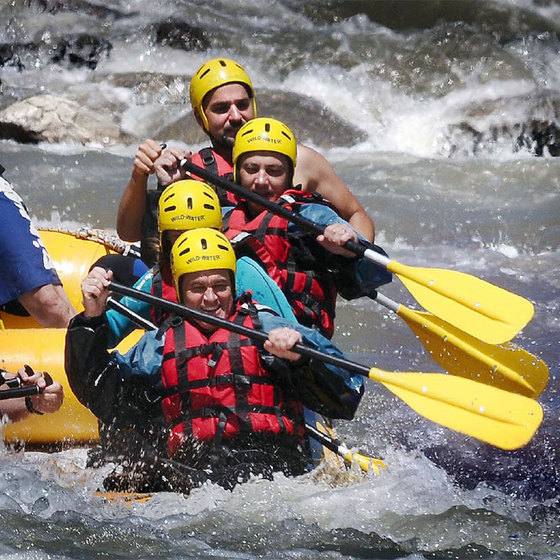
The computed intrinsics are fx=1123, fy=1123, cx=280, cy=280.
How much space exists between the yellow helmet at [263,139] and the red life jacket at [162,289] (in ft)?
1.74

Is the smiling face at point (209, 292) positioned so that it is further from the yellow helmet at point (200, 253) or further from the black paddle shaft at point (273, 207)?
the black paddle shaft at point (273, 207)

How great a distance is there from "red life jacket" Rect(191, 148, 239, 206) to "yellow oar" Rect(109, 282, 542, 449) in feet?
2.96

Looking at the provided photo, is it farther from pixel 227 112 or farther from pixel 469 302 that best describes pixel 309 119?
pixel 469 302

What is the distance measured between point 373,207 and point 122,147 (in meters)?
2.53

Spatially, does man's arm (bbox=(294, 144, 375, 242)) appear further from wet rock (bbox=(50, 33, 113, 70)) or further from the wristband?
wet rock (bbox=(50, 33, 113, 70))

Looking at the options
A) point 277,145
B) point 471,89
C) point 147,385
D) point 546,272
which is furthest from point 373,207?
point 147,385

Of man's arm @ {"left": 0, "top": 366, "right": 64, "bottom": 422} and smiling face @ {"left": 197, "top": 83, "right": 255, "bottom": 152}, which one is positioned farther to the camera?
smiling face @ {"left": 197, "top": 83, "right": 255, "bottom": 152}

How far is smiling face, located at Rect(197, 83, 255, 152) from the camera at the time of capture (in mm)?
4547

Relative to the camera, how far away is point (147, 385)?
380cm

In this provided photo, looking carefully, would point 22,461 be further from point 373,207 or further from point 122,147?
point 122,147

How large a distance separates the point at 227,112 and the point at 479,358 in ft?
4.62

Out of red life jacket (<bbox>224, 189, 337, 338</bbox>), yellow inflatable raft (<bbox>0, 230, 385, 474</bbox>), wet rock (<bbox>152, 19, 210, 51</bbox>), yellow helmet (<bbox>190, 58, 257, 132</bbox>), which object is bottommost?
yellow inflatable raft (<bbox>0, 230, 385, 474</bbox>)

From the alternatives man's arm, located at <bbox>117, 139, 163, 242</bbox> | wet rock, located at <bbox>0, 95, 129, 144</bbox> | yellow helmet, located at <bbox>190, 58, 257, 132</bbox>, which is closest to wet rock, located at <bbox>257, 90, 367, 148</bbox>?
wet rock, located at <bbox>0, 95, 129, 144</bbox>

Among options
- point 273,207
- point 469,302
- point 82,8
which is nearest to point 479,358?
point 469,302
